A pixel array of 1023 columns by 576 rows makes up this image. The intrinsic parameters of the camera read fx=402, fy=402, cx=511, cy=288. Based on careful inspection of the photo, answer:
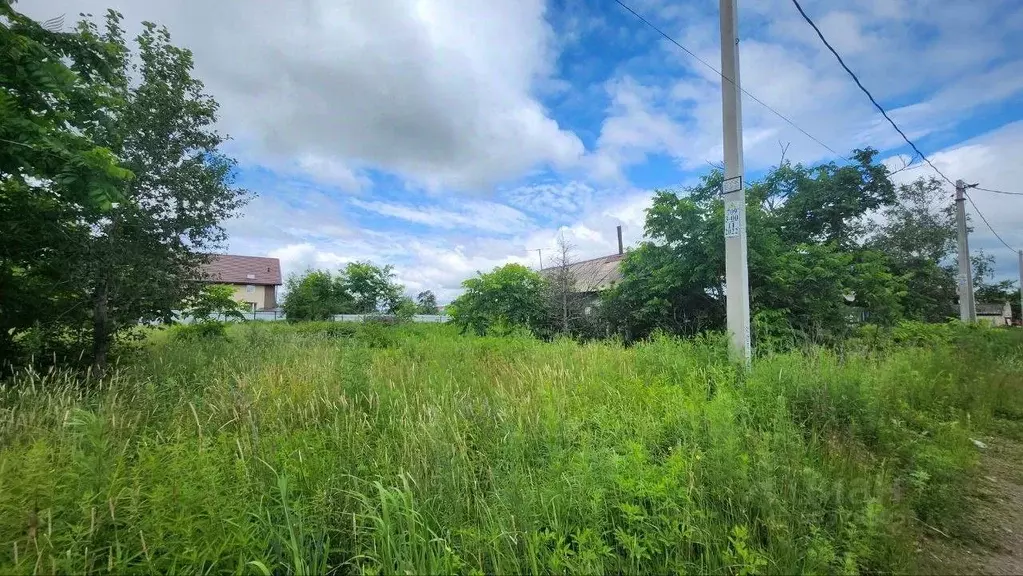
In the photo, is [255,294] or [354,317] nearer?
[354,317]

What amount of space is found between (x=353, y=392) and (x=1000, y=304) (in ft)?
228

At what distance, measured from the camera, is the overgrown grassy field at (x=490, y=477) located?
A: 80.7 inches

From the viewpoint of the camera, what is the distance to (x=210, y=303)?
27.3 feet

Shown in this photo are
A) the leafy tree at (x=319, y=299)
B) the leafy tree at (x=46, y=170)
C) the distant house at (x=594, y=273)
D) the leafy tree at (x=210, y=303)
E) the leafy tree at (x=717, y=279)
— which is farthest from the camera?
the leafy tree at (x=319, y=299)

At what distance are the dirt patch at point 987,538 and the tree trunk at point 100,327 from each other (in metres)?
10.0

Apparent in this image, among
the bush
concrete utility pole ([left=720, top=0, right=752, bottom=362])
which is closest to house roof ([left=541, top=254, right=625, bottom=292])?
concrete utility pole ([left=720, top=0, right=752, bottom=362])

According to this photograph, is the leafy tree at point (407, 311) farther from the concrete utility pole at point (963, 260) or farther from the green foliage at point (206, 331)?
the concrete utility pole at point (963, 260)

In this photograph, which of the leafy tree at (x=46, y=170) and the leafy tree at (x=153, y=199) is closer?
the leafy tree at (x=46, y=170)

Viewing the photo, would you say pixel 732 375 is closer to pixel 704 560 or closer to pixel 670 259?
pixel 704 560

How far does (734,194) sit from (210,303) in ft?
32.1

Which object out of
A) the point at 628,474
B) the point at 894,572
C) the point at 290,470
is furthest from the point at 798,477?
the point at 290,470

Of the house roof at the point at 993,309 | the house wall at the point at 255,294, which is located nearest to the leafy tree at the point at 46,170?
the house wall at the point at 255,294

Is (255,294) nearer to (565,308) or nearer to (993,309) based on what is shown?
(565,308)

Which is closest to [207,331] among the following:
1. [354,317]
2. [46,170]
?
[46,170]
